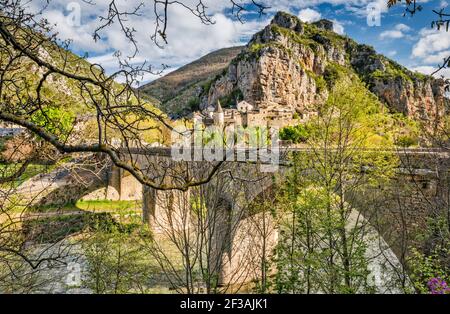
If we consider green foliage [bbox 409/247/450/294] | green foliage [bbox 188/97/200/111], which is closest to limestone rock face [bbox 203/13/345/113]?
green foliage [bbox 188/97/200/111]

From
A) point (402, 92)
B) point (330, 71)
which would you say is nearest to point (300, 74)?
point (330, 71)

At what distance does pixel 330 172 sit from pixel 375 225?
63.2 inches

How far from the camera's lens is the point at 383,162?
7.40 m

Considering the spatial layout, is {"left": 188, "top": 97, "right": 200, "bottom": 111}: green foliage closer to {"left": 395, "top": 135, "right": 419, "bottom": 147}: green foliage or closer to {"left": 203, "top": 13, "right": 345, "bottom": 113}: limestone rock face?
{"left": 203, "top": 13, "right": 345, "bottom": 113}: limestone rock face

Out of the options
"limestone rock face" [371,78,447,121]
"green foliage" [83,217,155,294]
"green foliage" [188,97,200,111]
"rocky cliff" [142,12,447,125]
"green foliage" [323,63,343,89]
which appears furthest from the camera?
"green foliage" [188,97,200,111]

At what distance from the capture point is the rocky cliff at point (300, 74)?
7312 centimetres

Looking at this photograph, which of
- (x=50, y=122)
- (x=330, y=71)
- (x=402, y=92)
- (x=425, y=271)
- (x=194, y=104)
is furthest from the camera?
(x=194, y=104)

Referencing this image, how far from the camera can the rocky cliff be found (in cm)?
7312

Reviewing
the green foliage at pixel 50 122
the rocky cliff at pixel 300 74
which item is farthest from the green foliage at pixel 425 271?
the rocky cliff at pixel 300 74

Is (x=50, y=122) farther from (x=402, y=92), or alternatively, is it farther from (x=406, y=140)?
(x=402, y=92)

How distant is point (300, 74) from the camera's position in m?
77.2

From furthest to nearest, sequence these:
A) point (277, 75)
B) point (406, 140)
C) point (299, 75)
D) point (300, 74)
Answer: point (300, 74), point (299, 75), point (277, 75), point (406, 140)

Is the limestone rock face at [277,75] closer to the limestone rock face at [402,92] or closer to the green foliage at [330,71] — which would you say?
the green foliage at [330,71]

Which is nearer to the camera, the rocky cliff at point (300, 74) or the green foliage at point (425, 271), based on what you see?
the green foliage at point (425, 271)
